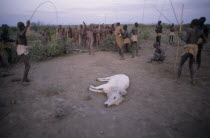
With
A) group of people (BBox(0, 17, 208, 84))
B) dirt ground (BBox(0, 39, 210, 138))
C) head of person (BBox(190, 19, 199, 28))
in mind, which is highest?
head of person (BBox(190, 19, 199, 28))

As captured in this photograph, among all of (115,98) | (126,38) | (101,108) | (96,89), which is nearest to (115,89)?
(115,98)

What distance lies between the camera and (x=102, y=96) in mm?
4438

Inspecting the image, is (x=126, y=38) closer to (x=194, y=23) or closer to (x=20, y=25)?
(x=194, y=23)

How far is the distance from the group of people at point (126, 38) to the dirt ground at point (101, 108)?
0.74 m

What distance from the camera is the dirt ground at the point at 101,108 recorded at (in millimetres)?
2990

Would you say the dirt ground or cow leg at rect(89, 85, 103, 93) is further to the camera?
cow leg at rect(89, 85, 103, 93)

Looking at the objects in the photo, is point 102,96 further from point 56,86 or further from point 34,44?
point 34,44

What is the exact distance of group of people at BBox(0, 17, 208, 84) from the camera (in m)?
4.68

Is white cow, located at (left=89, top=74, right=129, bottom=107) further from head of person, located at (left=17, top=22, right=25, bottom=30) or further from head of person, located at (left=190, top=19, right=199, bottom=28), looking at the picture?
head of person, located at (left=17, top=22, right=25, bottom=30)

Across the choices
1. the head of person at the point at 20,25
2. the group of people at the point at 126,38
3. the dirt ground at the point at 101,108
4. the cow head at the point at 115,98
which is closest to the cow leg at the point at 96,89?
the dirt ground at the point at 101,108

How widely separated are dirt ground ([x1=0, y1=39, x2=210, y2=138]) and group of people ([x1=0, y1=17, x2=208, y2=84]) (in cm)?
74

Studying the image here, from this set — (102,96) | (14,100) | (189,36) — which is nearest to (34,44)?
(14,100)

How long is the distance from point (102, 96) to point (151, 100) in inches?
50.6

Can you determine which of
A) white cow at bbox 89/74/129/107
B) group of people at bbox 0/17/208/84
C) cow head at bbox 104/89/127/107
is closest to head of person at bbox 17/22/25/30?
group of people at bbox 0/17/208/84
